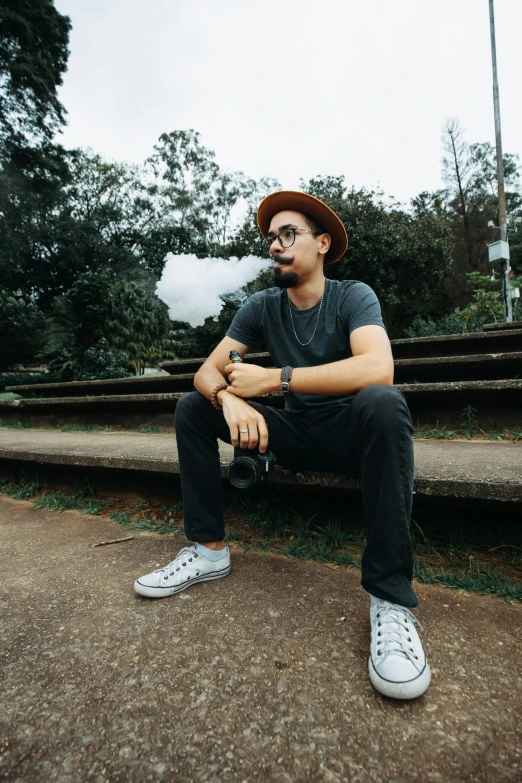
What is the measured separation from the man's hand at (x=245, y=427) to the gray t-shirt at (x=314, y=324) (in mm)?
232

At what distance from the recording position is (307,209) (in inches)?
68.7

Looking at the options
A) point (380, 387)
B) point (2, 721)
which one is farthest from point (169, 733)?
point (380, 387)

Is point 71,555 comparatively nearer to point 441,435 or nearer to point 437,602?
point 437,602

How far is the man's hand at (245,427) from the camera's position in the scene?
146 centimetres

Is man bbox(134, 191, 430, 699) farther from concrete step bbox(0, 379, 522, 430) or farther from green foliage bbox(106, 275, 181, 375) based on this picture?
green foliage bbox(106, 275, 181, 375)

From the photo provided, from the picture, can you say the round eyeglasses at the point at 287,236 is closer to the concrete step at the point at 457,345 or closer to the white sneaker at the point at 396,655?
the white sneaker at the point at 396,655

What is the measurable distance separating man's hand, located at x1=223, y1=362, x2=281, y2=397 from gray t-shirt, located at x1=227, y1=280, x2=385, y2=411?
0.16 metres

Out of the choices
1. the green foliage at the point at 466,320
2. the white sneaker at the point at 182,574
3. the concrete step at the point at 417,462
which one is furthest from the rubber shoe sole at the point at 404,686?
the green foliage at the point at 466,320

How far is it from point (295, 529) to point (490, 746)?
109cm

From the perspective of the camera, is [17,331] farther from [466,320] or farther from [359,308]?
[359,308]

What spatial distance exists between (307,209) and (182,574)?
146cm

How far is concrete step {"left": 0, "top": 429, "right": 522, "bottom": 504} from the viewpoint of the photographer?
4.50ft

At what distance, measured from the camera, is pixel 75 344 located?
33.6 feet

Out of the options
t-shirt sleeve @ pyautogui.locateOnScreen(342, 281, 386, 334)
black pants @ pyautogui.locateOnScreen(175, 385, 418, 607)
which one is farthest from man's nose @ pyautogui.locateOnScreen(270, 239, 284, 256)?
black pants @ pyautogui.locateOnScreen(175, 385, 418, 607)
